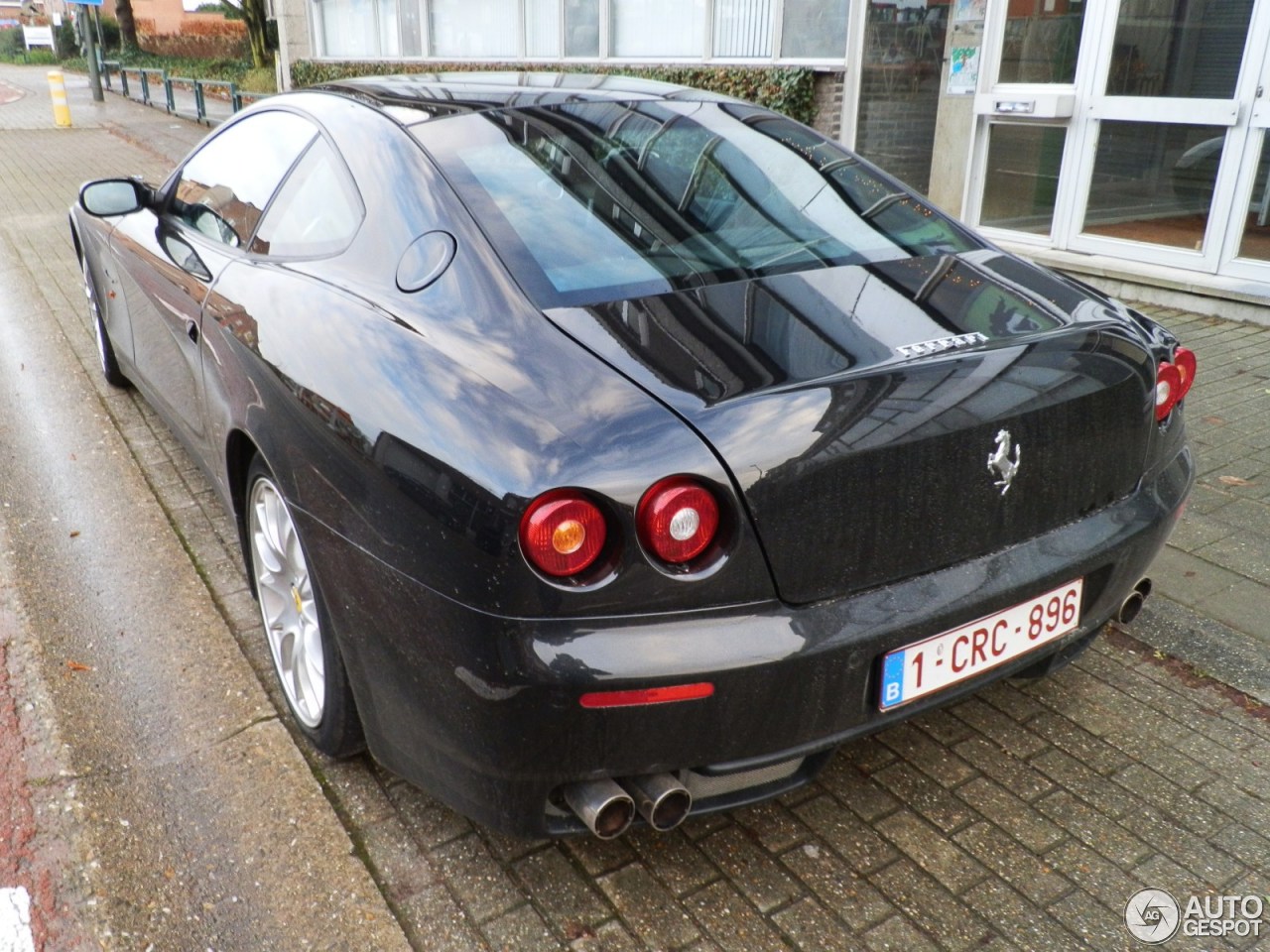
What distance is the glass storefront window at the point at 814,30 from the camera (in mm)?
9727

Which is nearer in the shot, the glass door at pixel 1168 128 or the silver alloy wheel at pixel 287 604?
the silver alloy wheel at pixel 287 604

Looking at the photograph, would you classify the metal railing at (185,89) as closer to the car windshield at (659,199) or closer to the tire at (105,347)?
the tire at (105,347)

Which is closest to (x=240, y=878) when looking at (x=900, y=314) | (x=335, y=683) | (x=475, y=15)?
(x=335, y=683)

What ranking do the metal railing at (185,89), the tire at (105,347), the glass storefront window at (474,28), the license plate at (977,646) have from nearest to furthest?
the license plate at (977,646) → the tire at (105,347) → the glass storefront window at (474,28) → the metal railing at (185,89)

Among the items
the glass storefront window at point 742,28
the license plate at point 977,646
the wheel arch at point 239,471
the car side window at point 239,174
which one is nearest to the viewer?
the license plate at point 977,646

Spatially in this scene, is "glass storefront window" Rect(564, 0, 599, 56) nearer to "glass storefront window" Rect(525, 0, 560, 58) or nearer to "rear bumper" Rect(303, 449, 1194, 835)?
"glass storefront window" Rect(525, 0, 560, 58)

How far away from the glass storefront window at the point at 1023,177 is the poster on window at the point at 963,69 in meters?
0.39

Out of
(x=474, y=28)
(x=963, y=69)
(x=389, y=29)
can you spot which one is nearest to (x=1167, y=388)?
(x=963, y=69)

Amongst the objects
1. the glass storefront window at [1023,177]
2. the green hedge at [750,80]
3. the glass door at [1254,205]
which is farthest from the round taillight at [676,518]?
the glass storefront window at [1023,177]

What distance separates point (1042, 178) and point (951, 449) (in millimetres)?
6536

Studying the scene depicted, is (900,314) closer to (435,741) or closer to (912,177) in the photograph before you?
(435,741)

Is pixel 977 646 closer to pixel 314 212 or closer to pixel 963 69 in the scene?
pixel 314 212

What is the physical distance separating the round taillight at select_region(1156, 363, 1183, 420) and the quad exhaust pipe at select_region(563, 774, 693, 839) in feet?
4.74

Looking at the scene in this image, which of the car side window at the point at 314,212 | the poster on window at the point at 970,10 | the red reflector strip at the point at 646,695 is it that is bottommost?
the red reflector strip at the point at 646,695
